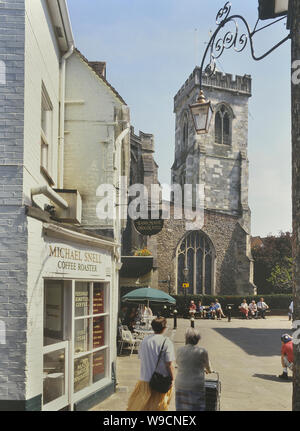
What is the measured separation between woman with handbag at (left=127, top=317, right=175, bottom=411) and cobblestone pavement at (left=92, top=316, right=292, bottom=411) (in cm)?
261

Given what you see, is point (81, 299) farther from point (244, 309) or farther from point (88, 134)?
point (244, 309)

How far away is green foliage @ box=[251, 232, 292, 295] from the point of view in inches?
1833

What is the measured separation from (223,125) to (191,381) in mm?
44409

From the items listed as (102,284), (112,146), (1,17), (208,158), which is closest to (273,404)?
(102,284)

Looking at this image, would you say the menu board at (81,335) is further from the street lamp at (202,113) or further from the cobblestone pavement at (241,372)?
the street lamp at (202,113)

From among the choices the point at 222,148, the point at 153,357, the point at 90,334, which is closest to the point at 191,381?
the point at 153,357

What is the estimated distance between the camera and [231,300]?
112ft

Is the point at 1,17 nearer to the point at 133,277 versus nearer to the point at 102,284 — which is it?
the point at 102,284

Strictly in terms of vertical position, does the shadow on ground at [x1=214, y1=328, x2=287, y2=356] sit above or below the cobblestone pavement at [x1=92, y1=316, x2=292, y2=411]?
below

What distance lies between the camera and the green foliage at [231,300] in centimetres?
3208
